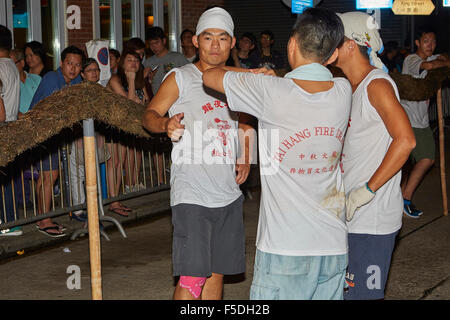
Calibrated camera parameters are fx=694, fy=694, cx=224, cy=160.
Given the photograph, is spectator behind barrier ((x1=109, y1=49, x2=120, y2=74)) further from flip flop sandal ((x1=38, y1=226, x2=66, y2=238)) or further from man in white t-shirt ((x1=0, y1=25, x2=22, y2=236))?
flip flop sandal ((x1=38, y1=226, x2=66, y2=238))

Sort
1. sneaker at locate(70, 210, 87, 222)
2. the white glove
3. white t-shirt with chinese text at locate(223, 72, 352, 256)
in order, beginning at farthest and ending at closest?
sneaker at locate(70, 210, 87, 222) → the white glove → white t-shirt with chinese text at locate(223, 72, 352, 256)

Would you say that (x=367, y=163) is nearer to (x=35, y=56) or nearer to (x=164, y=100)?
(x=164, y=100)

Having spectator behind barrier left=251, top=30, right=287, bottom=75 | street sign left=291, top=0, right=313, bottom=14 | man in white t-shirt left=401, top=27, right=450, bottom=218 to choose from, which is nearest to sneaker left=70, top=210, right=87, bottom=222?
man in white t-shirt left=401, top=27, right=450, bottom=218

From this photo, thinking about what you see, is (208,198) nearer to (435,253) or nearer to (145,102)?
(435,253)

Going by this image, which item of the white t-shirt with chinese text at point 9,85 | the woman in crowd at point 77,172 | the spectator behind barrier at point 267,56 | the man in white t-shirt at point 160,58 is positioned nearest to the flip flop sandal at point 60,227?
the woman in crowd at point 77,172

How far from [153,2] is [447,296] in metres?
10.6

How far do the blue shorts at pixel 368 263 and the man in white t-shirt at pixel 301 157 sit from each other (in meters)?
0.55

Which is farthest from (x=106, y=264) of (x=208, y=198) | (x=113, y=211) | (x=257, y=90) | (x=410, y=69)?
(x=410, y=69)

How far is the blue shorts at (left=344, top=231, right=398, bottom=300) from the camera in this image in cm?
392

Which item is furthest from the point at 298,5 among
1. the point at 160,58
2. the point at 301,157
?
the point at 301,157

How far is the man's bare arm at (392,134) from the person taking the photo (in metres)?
3.56

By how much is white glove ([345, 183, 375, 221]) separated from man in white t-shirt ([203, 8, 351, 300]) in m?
0.30

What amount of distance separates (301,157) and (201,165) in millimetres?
1151

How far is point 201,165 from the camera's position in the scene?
4.29 m
